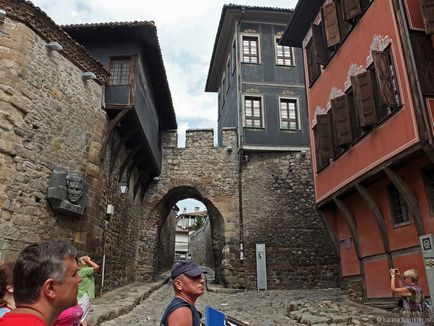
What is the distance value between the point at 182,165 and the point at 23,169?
28.4ft

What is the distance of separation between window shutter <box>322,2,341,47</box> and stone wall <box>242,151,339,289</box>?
6.45 metres

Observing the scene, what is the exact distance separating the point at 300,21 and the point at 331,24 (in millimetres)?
2362

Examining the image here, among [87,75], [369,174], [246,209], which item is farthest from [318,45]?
[246,209]

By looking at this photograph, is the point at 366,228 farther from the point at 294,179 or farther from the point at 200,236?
the point at 200,236

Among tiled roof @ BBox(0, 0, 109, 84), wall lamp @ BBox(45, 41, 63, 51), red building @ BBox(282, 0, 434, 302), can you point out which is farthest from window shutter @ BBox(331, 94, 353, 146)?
wall lamp @ BBox(45, 41, 63, 51)

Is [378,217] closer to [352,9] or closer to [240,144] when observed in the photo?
[352,9]

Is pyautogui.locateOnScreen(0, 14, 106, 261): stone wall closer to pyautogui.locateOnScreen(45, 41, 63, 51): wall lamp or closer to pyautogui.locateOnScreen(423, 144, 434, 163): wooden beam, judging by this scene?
pyautogui.locateOnScreen(45, 41, 63, 51): wall lamp

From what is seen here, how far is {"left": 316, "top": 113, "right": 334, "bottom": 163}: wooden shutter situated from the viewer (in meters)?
9.26

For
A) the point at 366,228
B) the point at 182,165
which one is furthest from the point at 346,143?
the point at 182,165

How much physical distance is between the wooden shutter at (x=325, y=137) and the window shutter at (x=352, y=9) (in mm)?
2317

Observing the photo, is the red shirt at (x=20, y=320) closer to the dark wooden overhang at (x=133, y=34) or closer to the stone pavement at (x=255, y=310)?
the stone pavement at (x=255, y=310)

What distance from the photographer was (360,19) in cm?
818

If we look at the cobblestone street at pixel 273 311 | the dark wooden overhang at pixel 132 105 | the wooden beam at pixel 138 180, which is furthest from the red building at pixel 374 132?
the wooden beam at pixel 138 180

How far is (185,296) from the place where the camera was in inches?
88.4
